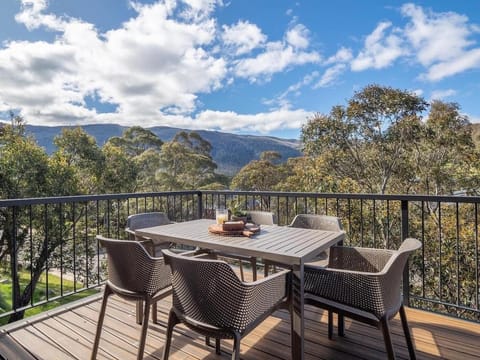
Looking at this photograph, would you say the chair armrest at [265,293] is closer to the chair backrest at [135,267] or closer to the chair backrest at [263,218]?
the chair backrest at [135,267]

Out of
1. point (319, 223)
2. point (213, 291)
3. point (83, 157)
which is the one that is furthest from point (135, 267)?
point (83, 157)

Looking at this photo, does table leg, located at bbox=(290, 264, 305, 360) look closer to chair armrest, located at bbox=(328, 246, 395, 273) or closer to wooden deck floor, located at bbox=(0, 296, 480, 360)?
wooden deck floor, located at bbox=(0, 296, 480, 360)

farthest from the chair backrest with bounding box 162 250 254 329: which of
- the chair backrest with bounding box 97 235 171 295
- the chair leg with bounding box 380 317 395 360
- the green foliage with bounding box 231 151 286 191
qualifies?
the green foliage with bounding box 231 151 286 191

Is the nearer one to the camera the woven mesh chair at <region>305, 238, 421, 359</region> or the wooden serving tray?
the woven mesh chair at <region>305, 238, 421, 359</region>

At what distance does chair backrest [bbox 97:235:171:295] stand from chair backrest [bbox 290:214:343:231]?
1481 mm

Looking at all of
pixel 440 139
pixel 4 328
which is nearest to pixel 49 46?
pixel 4 328

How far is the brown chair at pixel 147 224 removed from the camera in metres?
2.59

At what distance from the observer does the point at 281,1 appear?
6797mm

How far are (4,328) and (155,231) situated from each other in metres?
1.45

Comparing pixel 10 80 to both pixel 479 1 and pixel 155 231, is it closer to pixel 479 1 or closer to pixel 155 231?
pixel 155 231

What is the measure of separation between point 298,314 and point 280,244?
0.44 m

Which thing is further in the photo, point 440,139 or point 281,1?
point 440,139

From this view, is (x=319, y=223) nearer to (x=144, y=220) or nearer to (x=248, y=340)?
(x=248, y=340)

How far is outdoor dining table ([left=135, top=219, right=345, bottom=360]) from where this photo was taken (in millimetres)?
1642
